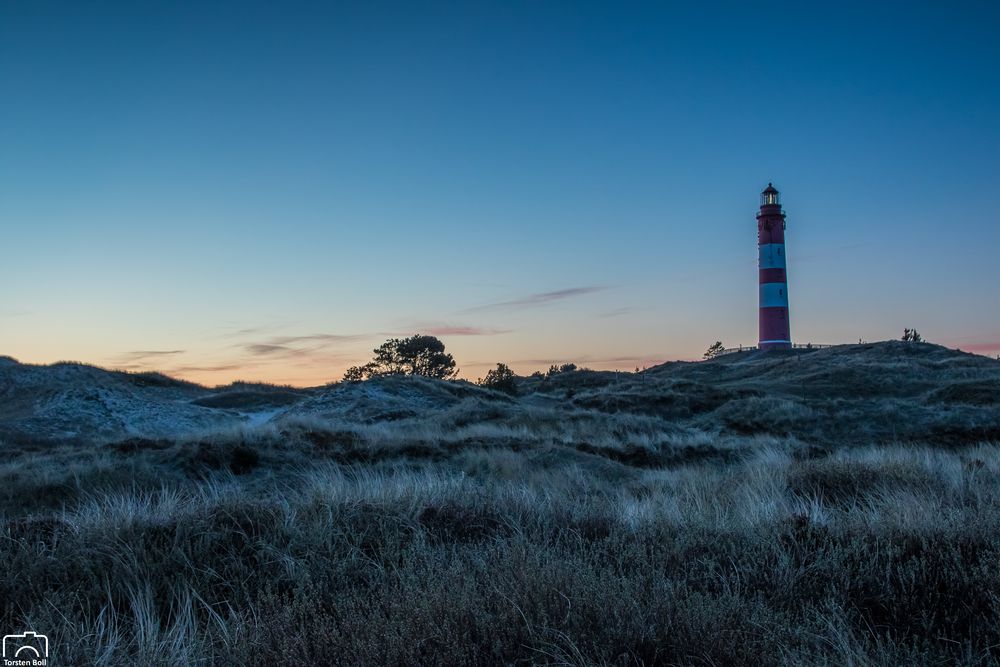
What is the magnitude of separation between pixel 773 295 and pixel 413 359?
35251 mm

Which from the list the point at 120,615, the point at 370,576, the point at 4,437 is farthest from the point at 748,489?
the point at 4,437

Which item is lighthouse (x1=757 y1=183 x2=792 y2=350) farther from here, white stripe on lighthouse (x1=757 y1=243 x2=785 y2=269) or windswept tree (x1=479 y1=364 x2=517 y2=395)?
windswept tree (x1=479 y1=364 x2=517 y2=395)

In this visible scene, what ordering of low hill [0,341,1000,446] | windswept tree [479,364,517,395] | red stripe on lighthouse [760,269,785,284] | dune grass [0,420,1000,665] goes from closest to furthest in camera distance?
dune grass [0,420,1000,665], low hill [0,341,1000,446], windswept tree [479,364,517,395], red stripe on lighthouse [760,269,785,284]

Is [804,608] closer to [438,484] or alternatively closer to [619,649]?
[619,649]

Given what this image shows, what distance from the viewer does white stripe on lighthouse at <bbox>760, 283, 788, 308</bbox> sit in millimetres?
60844

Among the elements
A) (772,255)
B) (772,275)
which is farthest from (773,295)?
(772,255)

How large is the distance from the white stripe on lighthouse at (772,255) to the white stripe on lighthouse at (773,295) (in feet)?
6.16

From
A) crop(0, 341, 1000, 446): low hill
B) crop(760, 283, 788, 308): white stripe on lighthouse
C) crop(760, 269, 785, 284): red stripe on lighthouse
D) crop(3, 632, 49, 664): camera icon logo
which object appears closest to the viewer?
crop(3, 632, 49, 664): camera icon logo

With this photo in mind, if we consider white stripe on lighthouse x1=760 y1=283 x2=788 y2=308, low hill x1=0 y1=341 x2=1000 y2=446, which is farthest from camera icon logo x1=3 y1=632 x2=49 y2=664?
→ white stripe on lighthouse x1=760 y1=283 x2=788 y2=308

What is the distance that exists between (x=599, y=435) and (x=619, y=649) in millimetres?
17856

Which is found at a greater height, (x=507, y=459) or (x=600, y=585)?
(x=600, y=585)

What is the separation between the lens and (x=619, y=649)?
2.84m

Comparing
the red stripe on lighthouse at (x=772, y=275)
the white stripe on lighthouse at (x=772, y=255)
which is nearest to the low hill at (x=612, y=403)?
the red stripe on lighthouse at (x=772, y=275)

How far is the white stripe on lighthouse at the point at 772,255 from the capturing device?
60.1 metres
